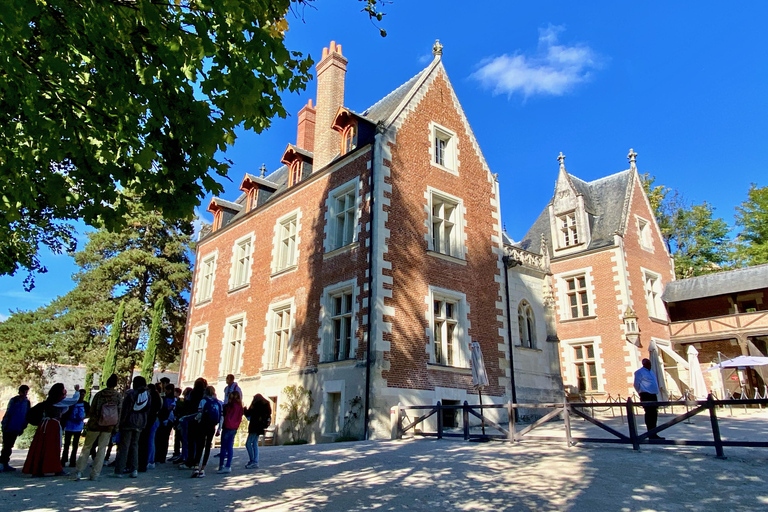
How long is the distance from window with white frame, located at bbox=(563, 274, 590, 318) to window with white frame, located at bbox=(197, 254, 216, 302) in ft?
57.3

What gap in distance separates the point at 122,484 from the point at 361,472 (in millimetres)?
3366

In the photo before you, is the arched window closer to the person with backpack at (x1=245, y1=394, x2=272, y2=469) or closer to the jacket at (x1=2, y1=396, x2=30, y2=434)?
the person with backpack at (x1=245, y1=394, x2=272, y2=469)

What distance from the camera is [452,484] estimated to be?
6.96m

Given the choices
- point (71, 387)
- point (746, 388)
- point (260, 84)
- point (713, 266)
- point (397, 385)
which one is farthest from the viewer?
point (71, 387)

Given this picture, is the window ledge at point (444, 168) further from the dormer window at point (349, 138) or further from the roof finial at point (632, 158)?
the roof finial at point (632, 158)

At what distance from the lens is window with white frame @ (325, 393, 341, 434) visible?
49.1 ft

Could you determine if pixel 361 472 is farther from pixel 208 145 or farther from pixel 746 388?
pixel 746 388


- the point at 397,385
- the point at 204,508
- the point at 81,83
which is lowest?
the point at 204,508

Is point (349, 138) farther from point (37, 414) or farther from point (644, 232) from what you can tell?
point (644, 232)

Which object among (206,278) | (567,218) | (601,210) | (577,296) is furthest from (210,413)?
(601,210)

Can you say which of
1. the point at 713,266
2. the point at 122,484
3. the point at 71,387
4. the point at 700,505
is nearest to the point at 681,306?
the point at 713,266

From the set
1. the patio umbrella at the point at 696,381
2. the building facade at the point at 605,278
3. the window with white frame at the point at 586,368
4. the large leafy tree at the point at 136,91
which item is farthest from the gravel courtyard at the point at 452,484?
the window with white frame at the point at 586,368

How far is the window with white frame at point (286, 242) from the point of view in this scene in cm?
1950

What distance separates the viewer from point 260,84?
17.7 ft
